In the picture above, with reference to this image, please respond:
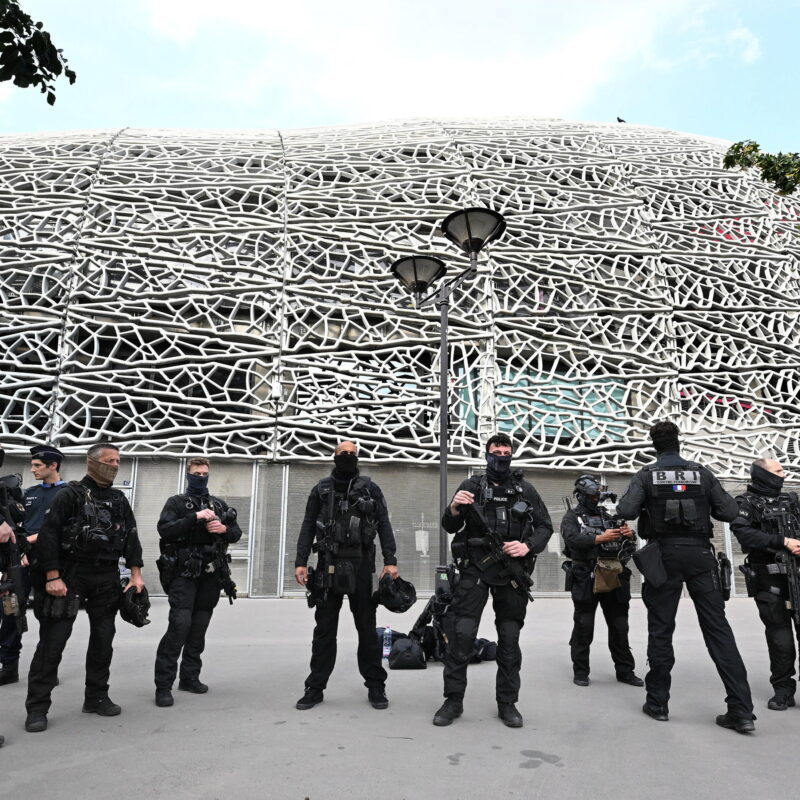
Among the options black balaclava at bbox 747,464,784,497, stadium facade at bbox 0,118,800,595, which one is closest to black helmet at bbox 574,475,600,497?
black balaclava at bbox 747,464,784,497

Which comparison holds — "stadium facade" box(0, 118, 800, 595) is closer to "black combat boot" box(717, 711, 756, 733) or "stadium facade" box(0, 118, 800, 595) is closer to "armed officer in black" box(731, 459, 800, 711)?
"armed officer in black" box(731, 459, 800, 711)

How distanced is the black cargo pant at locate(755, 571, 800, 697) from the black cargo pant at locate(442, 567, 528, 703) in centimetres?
189

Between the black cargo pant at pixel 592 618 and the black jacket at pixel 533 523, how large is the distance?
56.8 inches

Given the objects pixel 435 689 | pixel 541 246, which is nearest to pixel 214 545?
pixel 435 689

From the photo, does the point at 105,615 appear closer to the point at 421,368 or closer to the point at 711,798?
the point at 711,798

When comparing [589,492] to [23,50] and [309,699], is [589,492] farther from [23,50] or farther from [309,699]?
[23,50]

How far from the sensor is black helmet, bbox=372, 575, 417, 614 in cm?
457

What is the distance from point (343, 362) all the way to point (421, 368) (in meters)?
1.62

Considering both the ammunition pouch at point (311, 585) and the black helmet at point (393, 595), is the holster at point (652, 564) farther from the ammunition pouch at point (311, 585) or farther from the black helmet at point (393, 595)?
the ammunition pouch at point (311, 585)

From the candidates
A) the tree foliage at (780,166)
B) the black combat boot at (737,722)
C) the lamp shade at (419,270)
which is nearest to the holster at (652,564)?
the black combat boot at (737,722)

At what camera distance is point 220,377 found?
13398 mm

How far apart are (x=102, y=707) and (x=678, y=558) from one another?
393cm

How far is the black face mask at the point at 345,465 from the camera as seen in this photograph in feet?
15.6

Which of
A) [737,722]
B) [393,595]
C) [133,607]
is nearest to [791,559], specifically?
[737,722]
